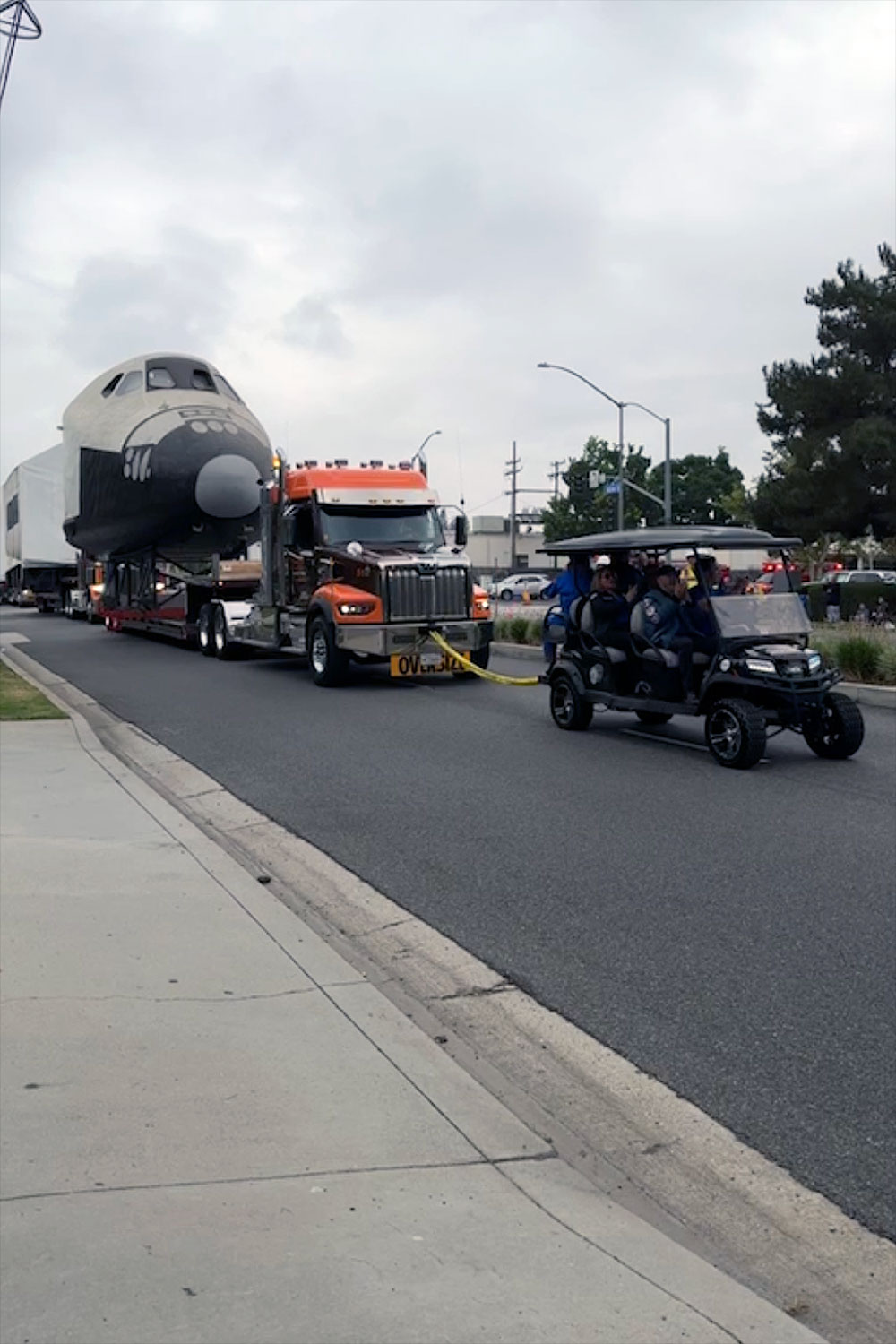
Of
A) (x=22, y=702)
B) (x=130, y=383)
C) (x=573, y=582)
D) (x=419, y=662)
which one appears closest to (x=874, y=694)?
(x=573, y=582)

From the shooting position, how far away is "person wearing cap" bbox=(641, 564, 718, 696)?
40.9ft

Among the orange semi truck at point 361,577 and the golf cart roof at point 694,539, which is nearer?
the golf cart roof at point 694,539

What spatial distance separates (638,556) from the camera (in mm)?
13617

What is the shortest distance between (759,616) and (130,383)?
1706 centimetres

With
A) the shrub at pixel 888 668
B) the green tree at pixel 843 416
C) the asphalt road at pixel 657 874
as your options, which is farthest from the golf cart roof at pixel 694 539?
the green tree at pixel 843 416

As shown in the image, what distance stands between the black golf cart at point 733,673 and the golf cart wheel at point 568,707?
0.03 m

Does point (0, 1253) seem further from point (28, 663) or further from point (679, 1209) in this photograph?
point (28, 663)

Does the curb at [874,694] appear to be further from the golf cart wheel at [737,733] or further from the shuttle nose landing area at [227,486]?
the shuttle nose landing area at [227,486]

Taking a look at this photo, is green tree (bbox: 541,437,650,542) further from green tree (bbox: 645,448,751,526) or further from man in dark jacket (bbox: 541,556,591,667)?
man in dark jacket (bbox: 541,556,591,667)

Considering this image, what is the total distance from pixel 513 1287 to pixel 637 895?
163 inches

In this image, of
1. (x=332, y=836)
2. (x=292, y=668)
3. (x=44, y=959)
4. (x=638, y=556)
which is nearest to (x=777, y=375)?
(x=292, y=668)

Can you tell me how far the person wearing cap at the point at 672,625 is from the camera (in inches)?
490

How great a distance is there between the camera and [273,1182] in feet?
12.8

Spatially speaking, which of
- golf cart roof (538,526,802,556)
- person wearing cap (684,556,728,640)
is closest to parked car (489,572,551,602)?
golf cart roof (538,526,802,556)
